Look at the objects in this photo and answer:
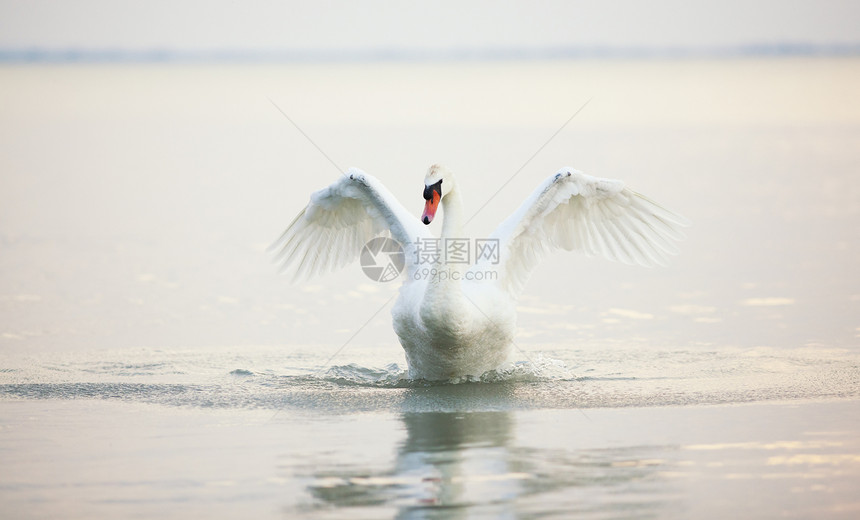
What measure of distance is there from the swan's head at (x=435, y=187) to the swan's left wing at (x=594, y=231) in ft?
2.52

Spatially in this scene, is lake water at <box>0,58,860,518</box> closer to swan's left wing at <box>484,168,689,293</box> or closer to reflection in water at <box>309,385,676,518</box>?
reflection in water at <box>309,385,676,518</box>

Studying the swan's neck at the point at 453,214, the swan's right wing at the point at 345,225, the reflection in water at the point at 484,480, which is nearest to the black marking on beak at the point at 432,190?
the swan's neck at the point at 453,214

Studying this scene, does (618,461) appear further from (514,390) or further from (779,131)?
(779,131)

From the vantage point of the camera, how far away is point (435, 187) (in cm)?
946

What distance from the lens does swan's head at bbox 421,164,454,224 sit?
9289 mm

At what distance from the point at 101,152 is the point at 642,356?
718 inches

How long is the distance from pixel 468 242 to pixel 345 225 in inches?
63.7

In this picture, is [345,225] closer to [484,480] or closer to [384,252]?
[384,252]

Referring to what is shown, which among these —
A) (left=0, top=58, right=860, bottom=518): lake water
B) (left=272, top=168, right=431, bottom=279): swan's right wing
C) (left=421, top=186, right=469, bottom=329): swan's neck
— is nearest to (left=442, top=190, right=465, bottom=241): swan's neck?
(left=421, top=186, right=469, bottom=329): swan's neck

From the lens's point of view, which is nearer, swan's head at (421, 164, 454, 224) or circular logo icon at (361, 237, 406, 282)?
swan's head at (421, 164, 454, 224)

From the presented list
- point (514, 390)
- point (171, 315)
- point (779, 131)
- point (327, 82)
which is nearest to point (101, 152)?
point (171, 315)

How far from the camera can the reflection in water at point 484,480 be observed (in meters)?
6.33

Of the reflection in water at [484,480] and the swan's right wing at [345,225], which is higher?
the swan's right wing at [345,225]

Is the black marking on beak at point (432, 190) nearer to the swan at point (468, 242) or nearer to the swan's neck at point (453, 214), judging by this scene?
the swan at point (468, 242)
